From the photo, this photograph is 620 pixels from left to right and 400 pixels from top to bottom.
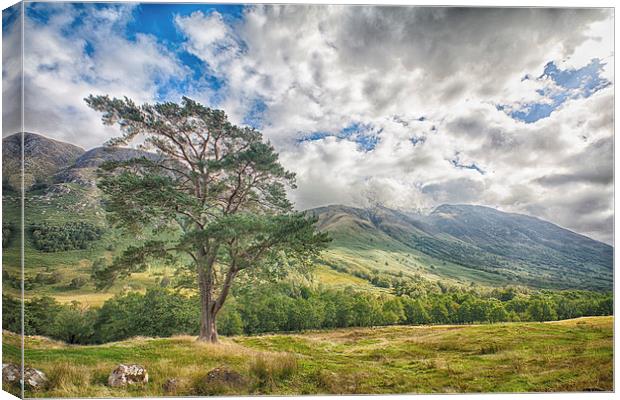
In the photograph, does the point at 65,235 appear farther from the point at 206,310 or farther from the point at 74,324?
the point at 206,310

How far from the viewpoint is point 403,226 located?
31.8 ft

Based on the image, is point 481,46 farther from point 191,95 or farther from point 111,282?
point 111,282

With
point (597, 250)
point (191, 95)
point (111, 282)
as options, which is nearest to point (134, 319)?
point (111, 282)

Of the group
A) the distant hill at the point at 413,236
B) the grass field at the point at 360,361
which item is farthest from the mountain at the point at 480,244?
the grass field at the point at 360,361

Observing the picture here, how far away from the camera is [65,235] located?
29.7 feet

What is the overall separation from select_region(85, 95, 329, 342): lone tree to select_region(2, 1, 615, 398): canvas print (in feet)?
0.14

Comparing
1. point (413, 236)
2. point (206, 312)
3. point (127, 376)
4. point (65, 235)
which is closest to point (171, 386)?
point (127, 376)

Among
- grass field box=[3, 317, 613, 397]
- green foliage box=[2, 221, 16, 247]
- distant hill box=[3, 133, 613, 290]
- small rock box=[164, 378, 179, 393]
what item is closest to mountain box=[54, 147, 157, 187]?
distant hill box=[3, 133, 613, 290]

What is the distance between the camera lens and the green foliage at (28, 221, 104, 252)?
8185 mm

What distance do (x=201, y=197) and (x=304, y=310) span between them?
3.49 metres

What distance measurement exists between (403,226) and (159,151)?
229 inches

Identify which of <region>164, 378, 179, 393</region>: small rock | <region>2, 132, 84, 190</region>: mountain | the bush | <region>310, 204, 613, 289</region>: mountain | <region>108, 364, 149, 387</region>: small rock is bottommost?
<region>164, 378, 179, 393</region>: small rock

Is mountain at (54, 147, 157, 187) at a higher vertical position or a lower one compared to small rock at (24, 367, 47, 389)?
higher

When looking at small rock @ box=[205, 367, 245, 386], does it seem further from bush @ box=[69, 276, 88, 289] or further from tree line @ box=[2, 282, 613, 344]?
bush @ box=[69, 276, 88, 289]
